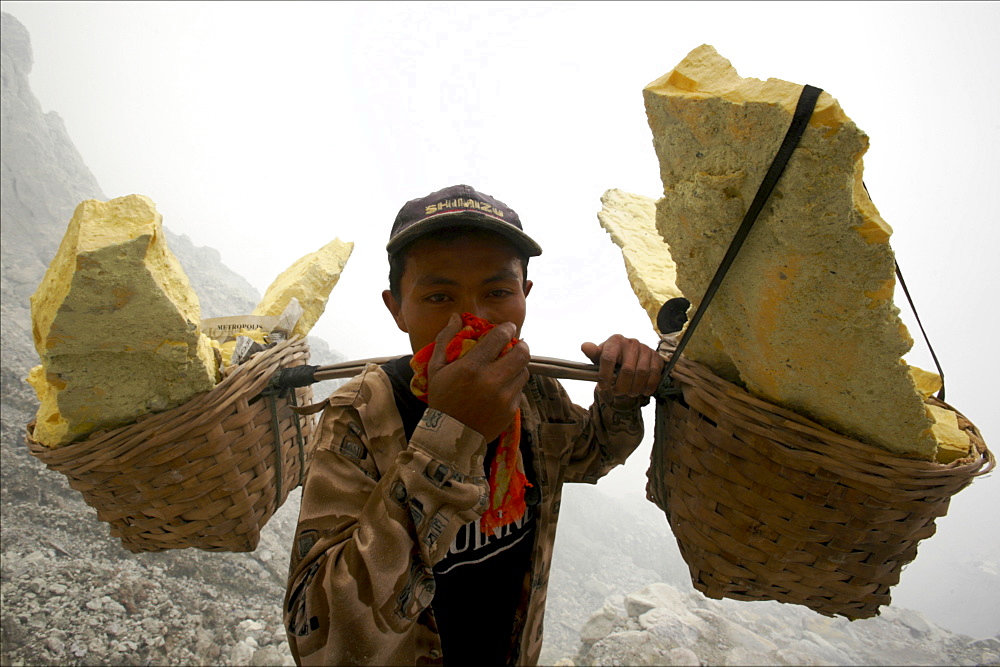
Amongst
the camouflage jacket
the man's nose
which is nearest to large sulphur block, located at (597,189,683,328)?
the man's nose

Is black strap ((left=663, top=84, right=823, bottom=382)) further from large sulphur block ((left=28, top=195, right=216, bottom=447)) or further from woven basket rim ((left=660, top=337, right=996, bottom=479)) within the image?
large sulphur block ((left=28, top=195, right=216, bottom=447))

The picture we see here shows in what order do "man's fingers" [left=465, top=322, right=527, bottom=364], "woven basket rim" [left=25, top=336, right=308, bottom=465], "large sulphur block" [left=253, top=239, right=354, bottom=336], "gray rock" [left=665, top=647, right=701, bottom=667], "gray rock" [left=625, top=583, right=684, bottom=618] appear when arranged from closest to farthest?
"man's fingers" [left=465, top=322, right=527, bottom=364]
"woven basket rim" [left=25, top=336, right=308, bottom=465]
"large sulphur block" [left=253, top=239, right=354, bottom=336]
"gray rock" [left=665, top=647, right=701, bottom=667]
"gray rock" [left=625, top=583, right=684, bottom=618]

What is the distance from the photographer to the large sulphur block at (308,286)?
1623 millimetres

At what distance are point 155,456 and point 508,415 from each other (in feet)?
3.08

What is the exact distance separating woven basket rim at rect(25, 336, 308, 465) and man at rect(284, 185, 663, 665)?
14.7 inches

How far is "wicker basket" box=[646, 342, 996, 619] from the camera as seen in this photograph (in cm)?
71

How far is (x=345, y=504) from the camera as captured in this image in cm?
76

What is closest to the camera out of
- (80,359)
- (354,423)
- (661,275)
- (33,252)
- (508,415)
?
(508,415)

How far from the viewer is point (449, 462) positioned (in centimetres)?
69

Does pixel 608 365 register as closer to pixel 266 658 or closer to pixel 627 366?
pixel 627 366

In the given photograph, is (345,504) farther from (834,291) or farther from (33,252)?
(33,252)

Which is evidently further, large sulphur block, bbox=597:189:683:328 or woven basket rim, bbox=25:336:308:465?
large sulphur block, bbox=597:189:683:328

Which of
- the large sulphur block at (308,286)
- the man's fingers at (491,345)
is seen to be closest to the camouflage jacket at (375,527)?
the man's fingers at (491,345)

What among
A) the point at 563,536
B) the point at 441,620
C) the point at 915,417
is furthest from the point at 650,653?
the point at 563,536
